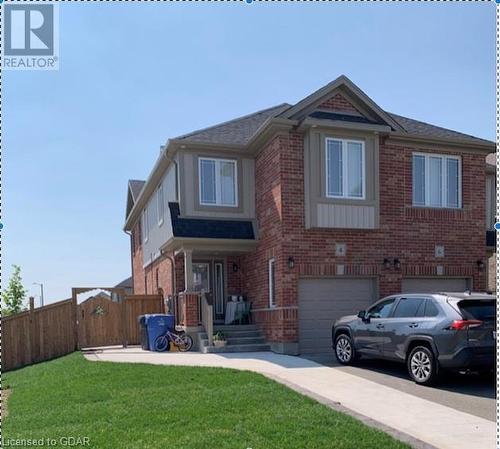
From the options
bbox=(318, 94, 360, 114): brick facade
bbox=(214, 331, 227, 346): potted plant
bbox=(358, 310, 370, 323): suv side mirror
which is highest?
bbox=(318, 94, 360, 114): brick facade

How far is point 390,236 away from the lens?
13.2m

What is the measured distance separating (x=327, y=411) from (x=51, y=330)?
11.2 m

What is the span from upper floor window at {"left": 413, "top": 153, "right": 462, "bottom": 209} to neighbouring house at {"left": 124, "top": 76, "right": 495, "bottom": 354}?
0.03 meters

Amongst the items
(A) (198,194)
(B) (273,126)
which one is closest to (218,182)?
(A) (198,194)

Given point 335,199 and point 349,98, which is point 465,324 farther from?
point 349,98

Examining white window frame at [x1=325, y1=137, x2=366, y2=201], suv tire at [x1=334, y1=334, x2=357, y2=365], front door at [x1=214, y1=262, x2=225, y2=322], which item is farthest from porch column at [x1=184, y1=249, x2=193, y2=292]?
suv tire at [x1=334, y1=334, x2=357, y2=365]

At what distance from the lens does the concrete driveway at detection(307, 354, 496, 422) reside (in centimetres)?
687

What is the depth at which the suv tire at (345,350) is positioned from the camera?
398 inches

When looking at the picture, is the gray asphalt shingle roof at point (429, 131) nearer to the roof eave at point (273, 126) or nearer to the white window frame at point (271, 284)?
the roof eave at point (273, 126)

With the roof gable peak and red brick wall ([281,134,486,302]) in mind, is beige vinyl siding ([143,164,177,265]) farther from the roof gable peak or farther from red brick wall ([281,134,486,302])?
the roof gable peak

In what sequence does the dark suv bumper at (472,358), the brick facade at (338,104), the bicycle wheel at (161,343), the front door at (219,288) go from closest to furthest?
the dark suv bumper at (472,358) → the brick facade at (338,104) → the bicycle wheel at (161,343) → the front door at (219,288)

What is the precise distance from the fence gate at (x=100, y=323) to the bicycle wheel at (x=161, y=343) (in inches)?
91.6

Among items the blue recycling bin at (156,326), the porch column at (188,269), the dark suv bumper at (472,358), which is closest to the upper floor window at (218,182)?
the porch column at (188,269)

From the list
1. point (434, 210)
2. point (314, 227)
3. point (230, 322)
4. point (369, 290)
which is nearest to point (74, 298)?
point (230, 322)
